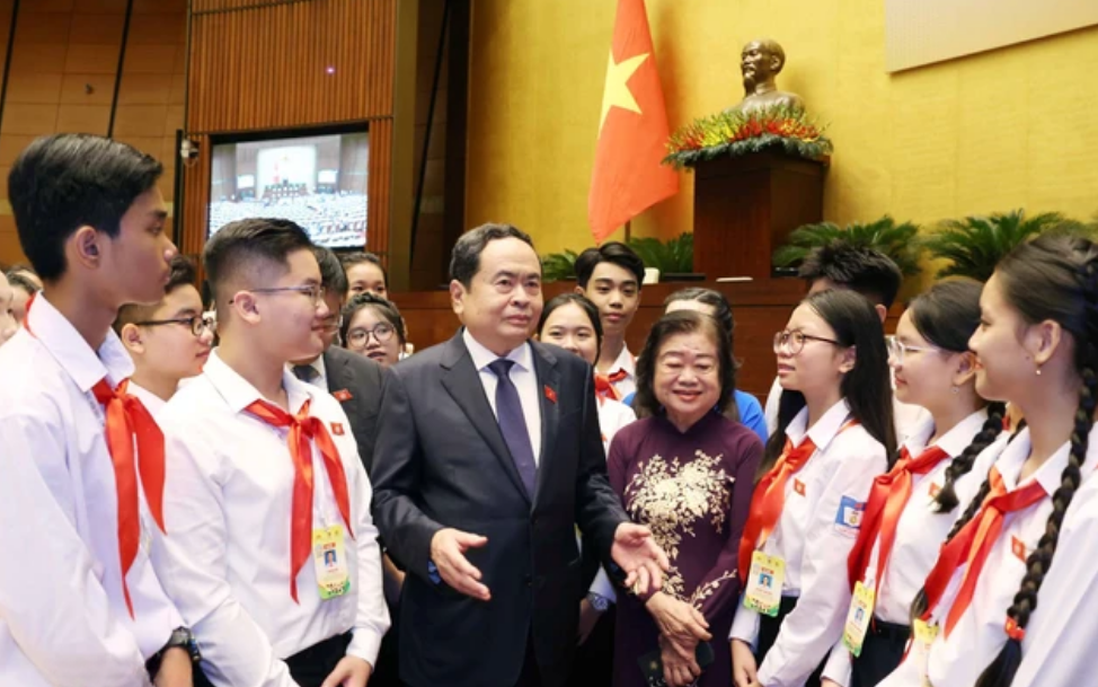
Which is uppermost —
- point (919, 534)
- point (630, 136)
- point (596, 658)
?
point (630, 136)

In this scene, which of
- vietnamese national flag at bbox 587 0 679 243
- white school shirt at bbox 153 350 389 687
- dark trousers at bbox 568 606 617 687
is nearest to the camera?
white school shirt at bbox 153 350 389 687

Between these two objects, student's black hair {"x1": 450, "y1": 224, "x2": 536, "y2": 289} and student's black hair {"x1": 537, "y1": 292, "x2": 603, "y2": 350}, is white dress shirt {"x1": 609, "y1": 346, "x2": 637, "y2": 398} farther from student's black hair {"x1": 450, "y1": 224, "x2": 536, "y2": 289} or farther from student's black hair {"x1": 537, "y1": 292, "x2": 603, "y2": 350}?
student's black hair {"x1": 450, "y1": 224, "x2": 536, "y2": 289}

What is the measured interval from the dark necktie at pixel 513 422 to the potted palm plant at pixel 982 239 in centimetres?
308

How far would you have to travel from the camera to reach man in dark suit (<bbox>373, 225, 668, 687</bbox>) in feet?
7.38

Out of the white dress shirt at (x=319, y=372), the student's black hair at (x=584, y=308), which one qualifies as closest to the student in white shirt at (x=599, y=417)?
the student's black hair at (x=584, y=308)

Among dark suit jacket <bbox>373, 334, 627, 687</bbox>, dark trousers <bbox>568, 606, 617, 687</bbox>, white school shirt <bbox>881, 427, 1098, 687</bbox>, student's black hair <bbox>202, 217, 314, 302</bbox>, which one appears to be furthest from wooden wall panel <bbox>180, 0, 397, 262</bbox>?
white school shirt <bbox>881, 427, 1098, 687</bbox>

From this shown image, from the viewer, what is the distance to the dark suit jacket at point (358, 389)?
113 inches

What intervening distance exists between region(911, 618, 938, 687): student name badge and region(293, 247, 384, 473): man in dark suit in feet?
5.01

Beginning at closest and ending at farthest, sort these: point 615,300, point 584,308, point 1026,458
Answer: point 1026,458
point 584,308
point 615,300

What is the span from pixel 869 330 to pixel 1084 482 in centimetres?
114

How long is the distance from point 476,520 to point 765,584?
0.69 metres

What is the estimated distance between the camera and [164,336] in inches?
99.4

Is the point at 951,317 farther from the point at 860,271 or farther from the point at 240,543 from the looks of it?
the point at 240,543

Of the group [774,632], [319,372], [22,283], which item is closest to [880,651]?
[774,632]
